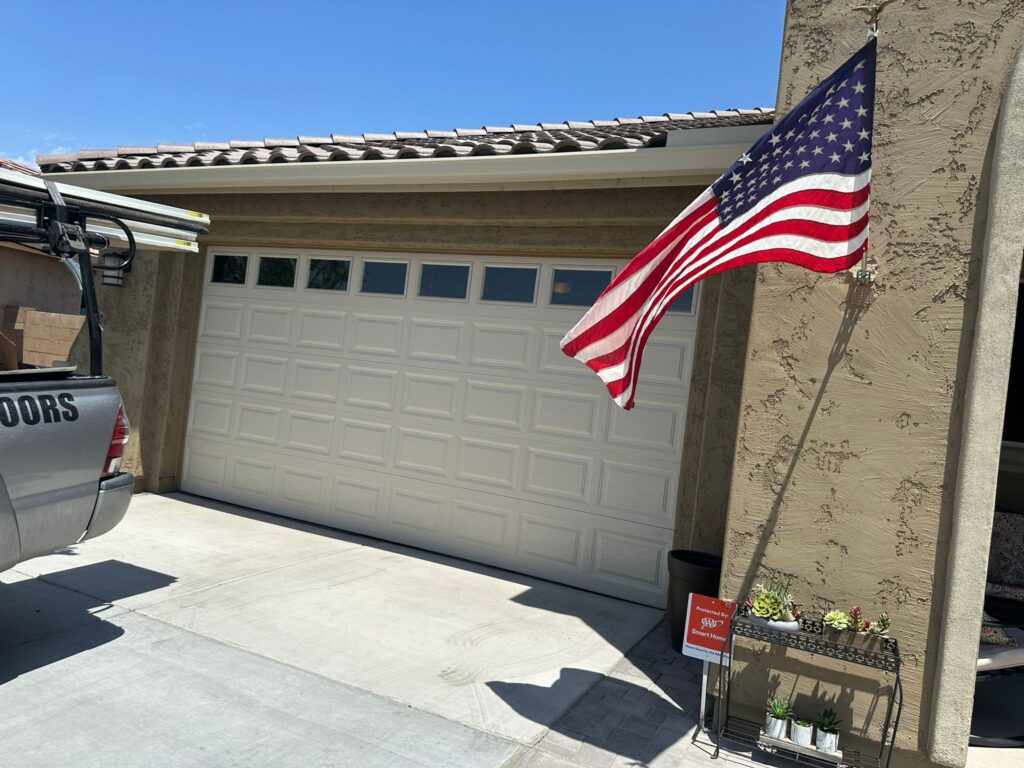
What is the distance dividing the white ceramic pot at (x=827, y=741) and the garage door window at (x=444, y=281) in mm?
4289

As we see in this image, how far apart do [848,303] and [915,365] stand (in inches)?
16.4

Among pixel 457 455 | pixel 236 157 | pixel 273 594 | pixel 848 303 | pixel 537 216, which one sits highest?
pixel 236 157

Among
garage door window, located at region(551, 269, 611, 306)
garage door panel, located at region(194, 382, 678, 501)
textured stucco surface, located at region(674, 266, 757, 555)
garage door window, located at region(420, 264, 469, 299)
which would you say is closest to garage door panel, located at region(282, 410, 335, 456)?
garage door panel, located at region(194, 382, 678, 501)

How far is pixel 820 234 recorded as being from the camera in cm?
Answer: 333

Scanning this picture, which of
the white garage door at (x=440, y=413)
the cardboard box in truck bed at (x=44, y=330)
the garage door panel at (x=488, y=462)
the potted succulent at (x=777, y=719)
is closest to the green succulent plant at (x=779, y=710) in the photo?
the potted succulent at (x=777, y=719)

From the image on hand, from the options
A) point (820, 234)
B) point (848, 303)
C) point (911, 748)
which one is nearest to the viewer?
point (820, 234)

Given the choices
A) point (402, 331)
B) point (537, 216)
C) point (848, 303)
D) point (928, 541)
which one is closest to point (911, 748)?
point (928, 541)

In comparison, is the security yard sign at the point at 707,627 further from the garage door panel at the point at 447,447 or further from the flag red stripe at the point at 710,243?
the garage door panel at the point at 447,447

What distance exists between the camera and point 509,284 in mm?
6543

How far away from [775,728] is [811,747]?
17 centimetres

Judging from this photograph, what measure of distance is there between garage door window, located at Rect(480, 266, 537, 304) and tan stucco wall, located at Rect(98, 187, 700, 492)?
16 cm

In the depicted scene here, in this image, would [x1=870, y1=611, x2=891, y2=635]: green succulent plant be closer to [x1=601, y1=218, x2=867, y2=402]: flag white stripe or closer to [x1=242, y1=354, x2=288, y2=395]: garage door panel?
[x1=601, y1=218, x2=867, y2=402]: flag white stripe

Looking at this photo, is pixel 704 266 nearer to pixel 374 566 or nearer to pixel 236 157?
pixel 374 566

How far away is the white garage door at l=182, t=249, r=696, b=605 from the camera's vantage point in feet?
19.5
